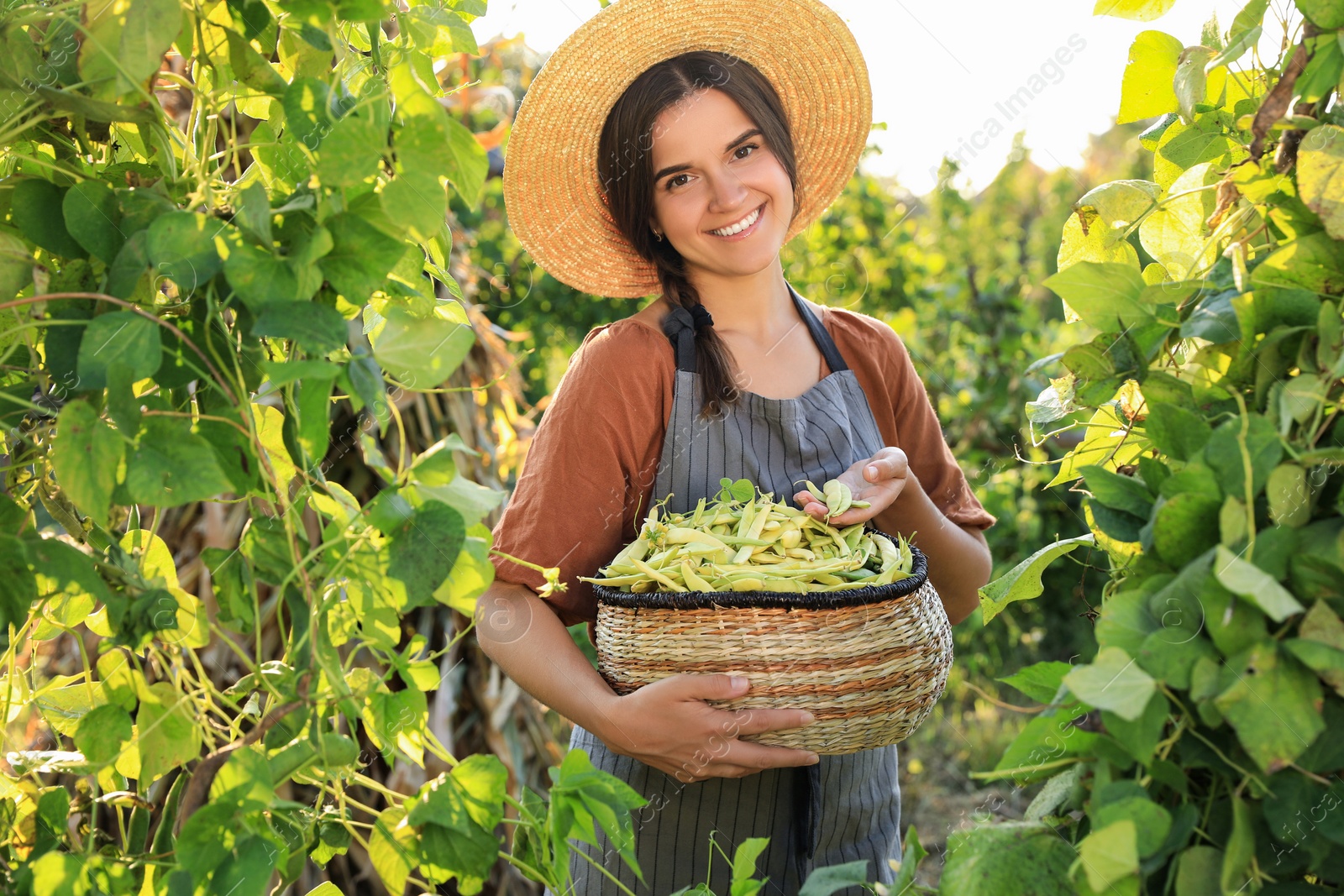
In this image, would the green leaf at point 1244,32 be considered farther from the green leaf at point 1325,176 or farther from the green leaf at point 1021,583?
the green leaf at point 1021,583

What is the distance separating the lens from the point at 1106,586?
2.27 ft

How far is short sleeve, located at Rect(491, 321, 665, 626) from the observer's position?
1.22 metres

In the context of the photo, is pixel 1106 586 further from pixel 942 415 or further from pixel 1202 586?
pixel 942 415

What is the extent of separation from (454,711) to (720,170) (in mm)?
1392

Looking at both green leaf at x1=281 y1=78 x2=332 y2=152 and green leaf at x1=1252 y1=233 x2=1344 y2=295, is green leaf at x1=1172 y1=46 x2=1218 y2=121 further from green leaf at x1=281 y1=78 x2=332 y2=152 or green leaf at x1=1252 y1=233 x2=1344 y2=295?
green leaf at x1=281 y1=78 x2=332 y2=152

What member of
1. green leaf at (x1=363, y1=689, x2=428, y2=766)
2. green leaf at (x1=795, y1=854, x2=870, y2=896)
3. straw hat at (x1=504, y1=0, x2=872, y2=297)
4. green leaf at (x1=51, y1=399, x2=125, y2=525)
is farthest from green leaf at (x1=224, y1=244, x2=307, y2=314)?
straw hat at (x1=504, y1=0, x2=872, y2=297)

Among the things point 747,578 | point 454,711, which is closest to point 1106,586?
point 747,578

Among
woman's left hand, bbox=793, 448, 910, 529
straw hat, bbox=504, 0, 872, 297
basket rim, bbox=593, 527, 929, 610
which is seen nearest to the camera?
basket rim, bbox=593, 527, 929, 610

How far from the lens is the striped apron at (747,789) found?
4.17 feet

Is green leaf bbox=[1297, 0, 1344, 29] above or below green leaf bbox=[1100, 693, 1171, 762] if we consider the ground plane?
above

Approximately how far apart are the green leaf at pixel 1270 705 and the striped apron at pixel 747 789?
0.80 m

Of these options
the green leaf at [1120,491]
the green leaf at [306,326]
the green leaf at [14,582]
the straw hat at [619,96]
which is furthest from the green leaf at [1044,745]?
the straw hat at [619,96]

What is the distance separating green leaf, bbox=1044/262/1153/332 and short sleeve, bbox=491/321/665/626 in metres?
0.72

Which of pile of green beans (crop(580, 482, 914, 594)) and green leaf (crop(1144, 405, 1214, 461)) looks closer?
green leaf (crop(1144, 405, 1214, 461))
